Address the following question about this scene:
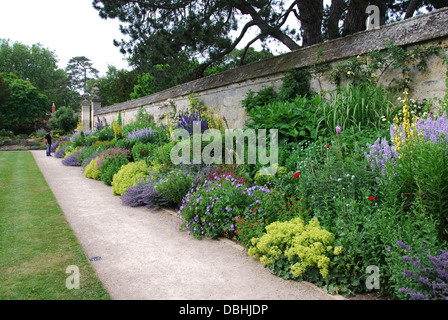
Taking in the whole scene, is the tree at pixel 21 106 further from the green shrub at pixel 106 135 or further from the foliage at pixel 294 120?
the foliage at pixel 294 120

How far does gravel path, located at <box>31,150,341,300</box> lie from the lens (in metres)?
2.62

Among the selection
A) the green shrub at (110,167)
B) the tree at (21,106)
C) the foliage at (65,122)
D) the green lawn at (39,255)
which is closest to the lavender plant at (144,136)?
the green shrub at (110,167)

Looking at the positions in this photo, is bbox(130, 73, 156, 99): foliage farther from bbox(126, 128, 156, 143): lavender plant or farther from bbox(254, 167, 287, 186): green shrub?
bbox(254, 167, 287, 186): green shrub

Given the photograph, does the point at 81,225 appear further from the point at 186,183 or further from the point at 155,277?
the point at 155,277

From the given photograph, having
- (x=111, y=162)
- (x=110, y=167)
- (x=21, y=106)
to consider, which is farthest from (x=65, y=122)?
(x=110, y=167)

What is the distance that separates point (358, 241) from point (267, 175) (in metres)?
2.01

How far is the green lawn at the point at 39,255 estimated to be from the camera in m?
2.58

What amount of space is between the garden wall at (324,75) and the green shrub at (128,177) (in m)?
2.43

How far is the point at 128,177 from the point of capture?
6.42 m

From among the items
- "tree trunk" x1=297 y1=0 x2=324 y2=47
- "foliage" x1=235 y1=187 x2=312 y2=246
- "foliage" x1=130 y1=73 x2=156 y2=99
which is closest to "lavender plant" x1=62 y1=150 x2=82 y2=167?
"tree trunk" x1=297 y1=0 x2=324 y2=47

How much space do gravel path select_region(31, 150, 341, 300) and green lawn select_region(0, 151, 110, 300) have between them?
5.7 inches

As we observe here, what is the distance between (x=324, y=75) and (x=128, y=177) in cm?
436

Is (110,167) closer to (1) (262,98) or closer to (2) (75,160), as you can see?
(1) (262,98)
